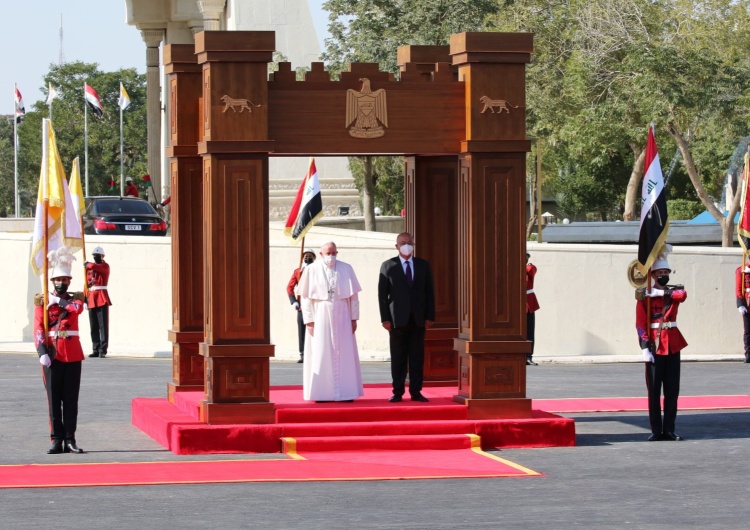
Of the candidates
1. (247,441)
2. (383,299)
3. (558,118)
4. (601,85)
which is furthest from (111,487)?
(558,118)

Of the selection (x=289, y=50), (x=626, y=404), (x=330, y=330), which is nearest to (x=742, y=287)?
(x=626, y=404)

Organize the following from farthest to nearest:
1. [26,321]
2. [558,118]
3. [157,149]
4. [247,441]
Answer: [157,149] → [558,118] → [26,321] → [247,441]

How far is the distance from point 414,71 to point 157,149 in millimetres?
45998

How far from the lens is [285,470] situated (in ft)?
41.6

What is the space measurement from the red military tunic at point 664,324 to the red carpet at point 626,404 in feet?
Result: 8.92

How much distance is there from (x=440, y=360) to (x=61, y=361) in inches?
178

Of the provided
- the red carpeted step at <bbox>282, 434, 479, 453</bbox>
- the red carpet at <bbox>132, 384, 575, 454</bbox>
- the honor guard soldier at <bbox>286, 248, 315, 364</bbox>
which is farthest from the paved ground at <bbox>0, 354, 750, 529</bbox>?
Answer: the honor guard soldier at <bbox>286, 248, 315, 364</bbox>

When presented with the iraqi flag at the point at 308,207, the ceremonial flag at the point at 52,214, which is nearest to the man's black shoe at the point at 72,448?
the ceremonial flag at the point at 52,214

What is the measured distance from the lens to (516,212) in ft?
47.1

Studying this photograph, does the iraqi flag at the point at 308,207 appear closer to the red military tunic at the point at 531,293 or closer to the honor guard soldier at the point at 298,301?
the honor guard soldier at the point at 298,301

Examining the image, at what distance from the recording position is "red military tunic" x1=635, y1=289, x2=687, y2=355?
47.6ft

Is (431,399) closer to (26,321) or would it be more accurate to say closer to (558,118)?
(26,321)

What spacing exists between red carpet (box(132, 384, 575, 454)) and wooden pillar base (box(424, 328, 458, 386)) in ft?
5.80

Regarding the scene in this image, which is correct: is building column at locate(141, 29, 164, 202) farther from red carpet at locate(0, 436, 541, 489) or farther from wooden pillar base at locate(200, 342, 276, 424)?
red carpet at locate(0, 436, 541, 489)
